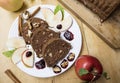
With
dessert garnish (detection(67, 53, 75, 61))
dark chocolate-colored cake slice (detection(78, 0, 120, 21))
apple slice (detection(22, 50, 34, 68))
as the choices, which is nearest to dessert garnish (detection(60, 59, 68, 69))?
dessert garnish (detection(67, 53, 75, 61))

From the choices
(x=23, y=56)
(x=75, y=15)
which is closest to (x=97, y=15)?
(x=75, y=15)

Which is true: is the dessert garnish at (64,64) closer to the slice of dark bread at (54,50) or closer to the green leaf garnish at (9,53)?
the slice of dark bread at (54,50)

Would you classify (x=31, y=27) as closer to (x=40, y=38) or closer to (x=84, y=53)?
(x=40, y=38)

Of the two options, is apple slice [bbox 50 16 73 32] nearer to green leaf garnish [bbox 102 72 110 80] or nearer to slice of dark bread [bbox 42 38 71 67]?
slice of dark bread [bbox 42 38 71 67]

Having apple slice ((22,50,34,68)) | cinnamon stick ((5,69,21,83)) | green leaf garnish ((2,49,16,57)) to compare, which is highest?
green leaf garnish ((2,49,16,57))

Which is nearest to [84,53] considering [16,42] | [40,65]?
[40,65]

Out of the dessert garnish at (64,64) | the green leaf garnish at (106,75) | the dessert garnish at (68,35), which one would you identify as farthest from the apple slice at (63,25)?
the green leaf garnish at (106,75)
